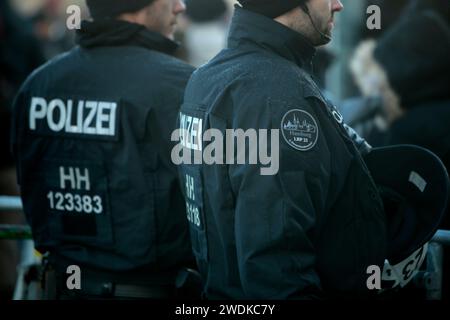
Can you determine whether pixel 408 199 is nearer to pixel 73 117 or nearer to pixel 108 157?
pixel 108 157

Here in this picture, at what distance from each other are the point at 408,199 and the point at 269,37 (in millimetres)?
872

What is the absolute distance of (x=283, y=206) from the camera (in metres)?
2.76

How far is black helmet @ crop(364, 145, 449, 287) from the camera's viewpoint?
126 inches

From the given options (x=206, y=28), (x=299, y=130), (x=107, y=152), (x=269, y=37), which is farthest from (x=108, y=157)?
(x=206, y=28)

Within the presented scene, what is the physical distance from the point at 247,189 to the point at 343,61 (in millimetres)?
4759

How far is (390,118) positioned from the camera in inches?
229

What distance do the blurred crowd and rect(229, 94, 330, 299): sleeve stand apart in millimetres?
1320

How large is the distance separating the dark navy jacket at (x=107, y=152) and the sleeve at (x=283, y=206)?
99 centimetres

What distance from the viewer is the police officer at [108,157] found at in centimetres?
380

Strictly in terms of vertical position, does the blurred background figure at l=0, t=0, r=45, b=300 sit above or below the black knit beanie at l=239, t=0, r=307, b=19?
below

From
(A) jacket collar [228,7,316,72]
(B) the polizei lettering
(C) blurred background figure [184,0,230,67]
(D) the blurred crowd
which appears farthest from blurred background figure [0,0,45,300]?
(A) jacket collar [228,7,316,72]

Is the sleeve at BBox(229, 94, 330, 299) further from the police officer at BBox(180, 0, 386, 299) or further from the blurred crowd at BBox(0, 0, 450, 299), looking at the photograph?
the blurred crowd at BBox(0, 0, 450, 299)

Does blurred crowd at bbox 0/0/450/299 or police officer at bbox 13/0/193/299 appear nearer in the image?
police officer at bbox 13/0/193/299
